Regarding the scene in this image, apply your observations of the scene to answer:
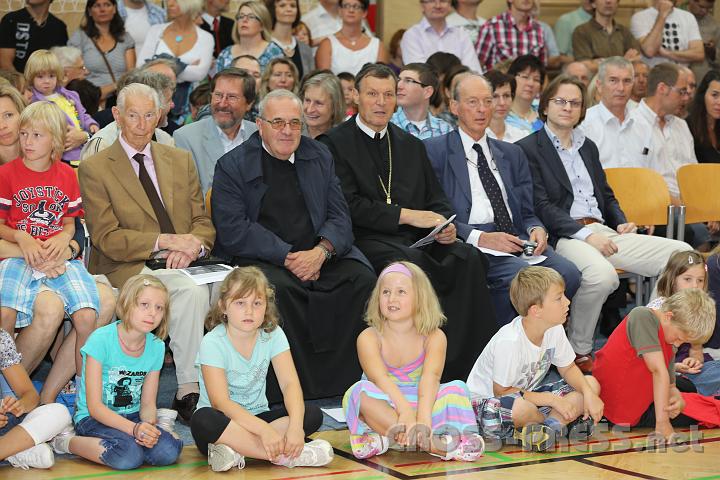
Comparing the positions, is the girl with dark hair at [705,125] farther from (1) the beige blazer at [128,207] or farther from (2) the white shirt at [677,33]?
(1) the beige blazer at [128,207]

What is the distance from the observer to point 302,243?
505 centimetres

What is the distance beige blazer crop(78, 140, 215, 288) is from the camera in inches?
186

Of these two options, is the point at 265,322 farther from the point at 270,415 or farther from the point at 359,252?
the point at 359,252

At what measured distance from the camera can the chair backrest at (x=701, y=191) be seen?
6457mm

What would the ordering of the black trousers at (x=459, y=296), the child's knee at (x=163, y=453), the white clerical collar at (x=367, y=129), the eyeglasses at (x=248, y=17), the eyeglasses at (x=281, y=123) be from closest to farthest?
the child's knee at (x=163, y=453)
the eyeglasses at (x=281, y=123)
the black trousers at (x=459, y=296)
the white clerical collar at (x=367, y=129)
the eyeglasses at (x=248, y=17)

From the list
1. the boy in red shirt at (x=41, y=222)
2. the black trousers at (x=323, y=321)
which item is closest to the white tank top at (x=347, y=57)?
the black trousers at (x=323, y=321)

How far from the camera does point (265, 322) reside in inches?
166

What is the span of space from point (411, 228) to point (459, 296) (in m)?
0.47

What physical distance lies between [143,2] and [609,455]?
496 cm

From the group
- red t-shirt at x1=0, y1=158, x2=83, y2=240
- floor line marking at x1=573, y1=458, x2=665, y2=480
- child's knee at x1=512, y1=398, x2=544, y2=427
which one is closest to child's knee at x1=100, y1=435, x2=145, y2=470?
red t-shirt at x1=0, y1=158, x2=83, y2=240

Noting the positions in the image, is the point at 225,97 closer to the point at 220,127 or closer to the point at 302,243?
the point at 220,127

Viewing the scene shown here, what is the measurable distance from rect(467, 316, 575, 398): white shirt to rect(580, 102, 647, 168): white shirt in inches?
99.5

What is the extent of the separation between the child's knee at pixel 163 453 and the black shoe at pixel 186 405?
0.54m

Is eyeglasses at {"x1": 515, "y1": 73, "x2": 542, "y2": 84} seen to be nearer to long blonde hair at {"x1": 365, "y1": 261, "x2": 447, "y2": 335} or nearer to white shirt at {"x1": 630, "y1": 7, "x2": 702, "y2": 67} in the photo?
white shirt at {"x1": 630, "y1": 7, "x2": 702, "y2": 67}
